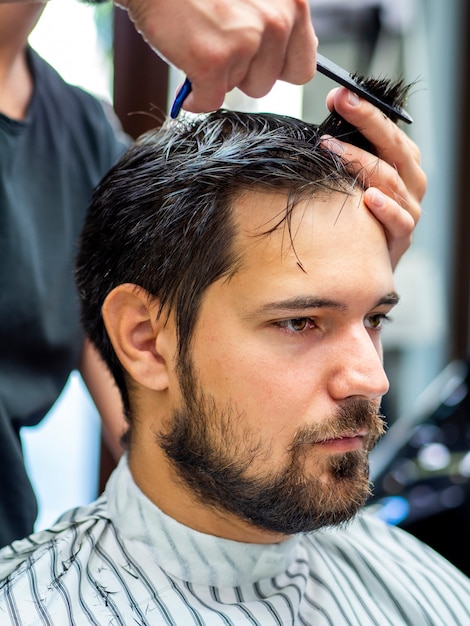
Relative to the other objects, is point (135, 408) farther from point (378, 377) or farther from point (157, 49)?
point (157, 49)

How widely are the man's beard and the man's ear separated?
0.06m

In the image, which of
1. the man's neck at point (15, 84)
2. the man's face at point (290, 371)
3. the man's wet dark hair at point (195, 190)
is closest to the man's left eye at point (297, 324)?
the man's face at point (290, 371)

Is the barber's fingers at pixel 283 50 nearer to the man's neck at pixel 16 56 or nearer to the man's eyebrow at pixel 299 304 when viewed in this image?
the man's eyebrow at pixel 299 304

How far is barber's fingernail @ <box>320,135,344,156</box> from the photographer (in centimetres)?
150

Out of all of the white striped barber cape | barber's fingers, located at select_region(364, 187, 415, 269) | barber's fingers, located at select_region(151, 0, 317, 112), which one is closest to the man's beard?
the white striped barber cape

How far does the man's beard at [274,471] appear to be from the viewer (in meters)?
1.40

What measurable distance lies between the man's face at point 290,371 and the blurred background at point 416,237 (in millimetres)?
359

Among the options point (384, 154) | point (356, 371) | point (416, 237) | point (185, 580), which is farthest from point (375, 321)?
point (416, 237)

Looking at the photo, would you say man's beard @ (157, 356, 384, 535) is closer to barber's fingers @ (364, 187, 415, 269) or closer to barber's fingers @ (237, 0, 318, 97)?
barber's fingers @ (364, 187, 415, 269)

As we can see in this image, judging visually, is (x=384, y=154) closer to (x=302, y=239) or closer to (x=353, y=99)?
(x=353, y=99)

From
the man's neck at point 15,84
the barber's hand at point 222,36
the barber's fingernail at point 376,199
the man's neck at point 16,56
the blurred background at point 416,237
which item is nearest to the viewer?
the barber's hand at point 222,36

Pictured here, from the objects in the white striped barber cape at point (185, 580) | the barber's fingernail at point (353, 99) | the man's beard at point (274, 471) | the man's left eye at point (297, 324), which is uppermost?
the barber's fingernail at point (353, 99)

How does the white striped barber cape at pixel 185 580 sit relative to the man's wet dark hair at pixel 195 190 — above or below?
below

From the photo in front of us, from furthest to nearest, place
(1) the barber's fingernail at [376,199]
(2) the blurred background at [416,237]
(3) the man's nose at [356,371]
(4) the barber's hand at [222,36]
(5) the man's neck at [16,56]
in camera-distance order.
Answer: (2) the blurred background at [416,237] < (5) the man's neck at [16,56] < (1) the barber's fingernail at [376,199] < (3) the man's nose at [356,371] < (4) the barber's hand at [222,36]
